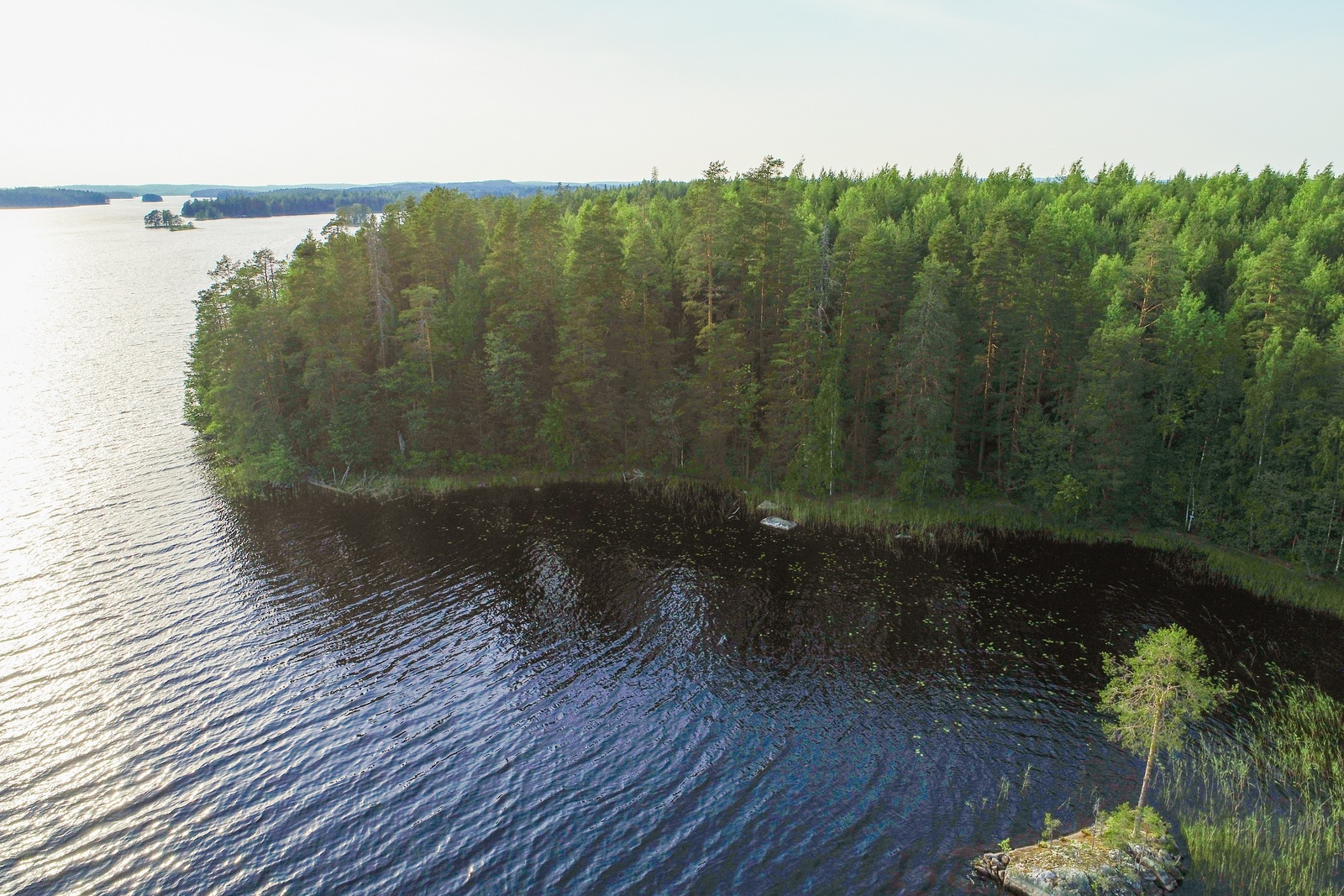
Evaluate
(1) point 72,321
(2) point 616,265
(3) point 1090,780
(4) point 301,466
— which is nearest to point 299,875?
(3) point 1090,780

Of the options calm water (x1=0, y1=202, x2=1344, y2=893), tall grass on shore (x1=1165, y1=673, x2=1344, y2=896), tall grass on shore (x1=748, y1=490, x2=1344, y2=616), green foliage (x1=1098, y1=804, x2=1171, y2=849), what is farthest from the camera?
Result: tall grass on shore (x1=748, y1=490, x2=1344, y2=616)

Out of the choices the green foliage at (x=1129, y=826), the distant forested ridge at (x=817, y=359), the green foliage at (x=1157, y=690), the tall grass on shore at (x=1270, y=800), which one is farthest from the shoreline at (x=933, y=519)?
the green foliage at (x=1129, y=826)

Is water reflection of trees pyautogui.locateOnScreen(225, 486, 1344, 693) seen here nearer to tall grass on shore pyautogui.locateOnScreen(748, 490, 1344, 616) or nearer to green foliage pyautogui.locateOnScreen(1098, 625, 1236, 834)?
tall grass on shore pyautogui.locateOnScreen(748, 490, 1344, 616)

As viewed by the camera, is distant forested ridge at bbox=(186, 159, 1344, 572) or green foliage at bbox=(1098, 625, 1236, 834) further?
distant forested ridge at bbox=(186, 159, 1344, 572)

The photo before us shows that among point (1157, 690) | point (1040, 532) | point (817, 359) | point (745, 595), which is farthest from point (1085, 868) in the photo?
point (817, 359)

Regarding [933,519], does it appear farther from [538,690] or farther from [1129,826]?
[538,690]

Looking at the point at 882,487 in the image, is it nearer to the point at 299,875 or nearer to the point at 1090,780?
the point at 1090,780

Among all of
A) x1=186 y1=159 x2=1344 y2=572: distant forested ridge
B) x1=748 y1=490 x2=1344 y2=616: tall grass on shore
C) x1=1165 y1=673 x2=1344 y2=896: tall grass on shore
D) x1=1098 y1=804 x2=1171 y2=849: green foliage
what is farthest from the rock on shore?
x1=186 y1=159 x2=1344 y2=572: distant forested ridge
